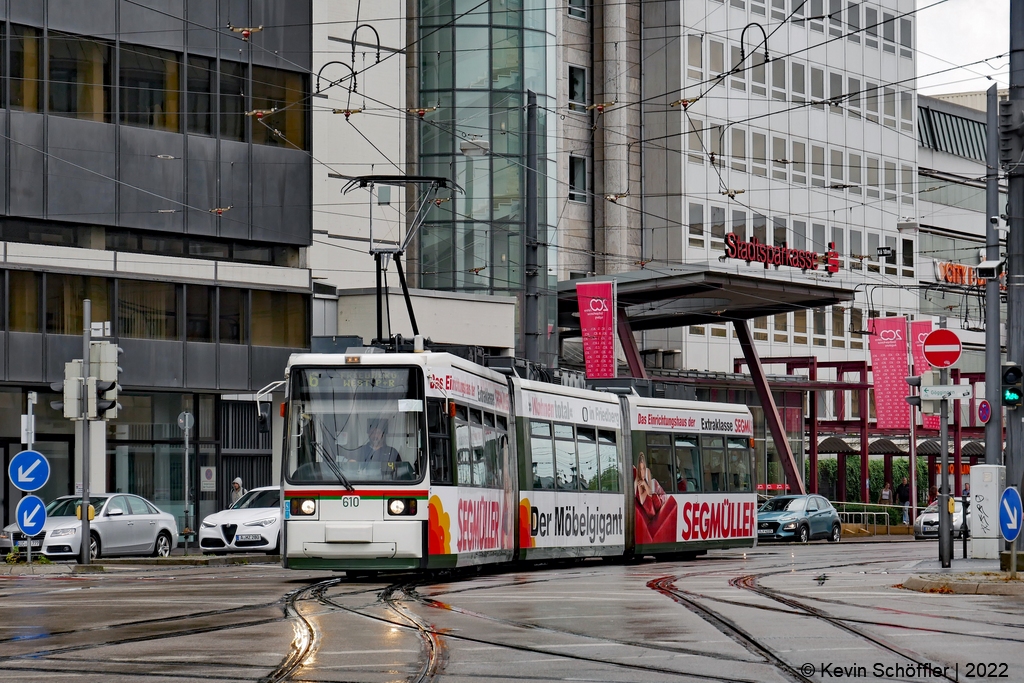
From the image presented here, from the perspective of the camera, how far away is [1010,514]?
62.3ft

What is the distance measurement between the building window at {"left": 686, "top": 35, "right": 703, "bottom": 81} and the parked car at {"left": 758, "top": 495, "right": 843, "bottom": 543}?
2132 cm

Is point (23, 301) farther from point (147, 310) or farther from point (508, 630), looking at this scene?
point (508, 630)

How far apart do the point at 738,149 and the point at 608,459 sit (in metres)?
37.3

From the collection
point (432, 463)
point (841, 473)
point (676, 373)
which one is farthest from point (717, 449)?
point (841, 473)

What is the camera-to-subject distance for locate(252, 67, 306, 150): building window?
38656 mm

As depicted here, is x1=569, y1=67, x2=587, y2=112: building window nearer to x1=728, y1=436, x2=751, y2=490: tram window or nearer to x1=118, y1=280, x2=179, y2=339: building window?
x1=118, y1=280, x2=179, y2=339: building window

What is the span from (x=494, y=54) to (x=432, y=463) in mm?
28361

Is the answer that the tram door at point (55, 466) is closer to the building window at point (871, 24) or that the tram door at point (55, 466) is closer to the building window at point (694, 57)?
the building window at point (694, 57)

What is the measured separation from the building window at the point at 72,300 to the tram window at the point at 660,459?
13.4 m

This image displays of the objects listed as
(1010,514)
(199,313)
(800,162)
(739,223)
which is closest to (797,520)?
(199,313)

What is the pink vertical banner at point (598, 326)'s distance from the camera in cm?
4128

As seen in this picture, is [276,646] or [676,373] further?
[676,373]

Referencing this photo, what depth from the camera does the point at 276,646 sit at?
1166cm

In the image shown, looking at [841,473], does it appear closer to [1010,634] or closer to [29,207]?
[29,207]
